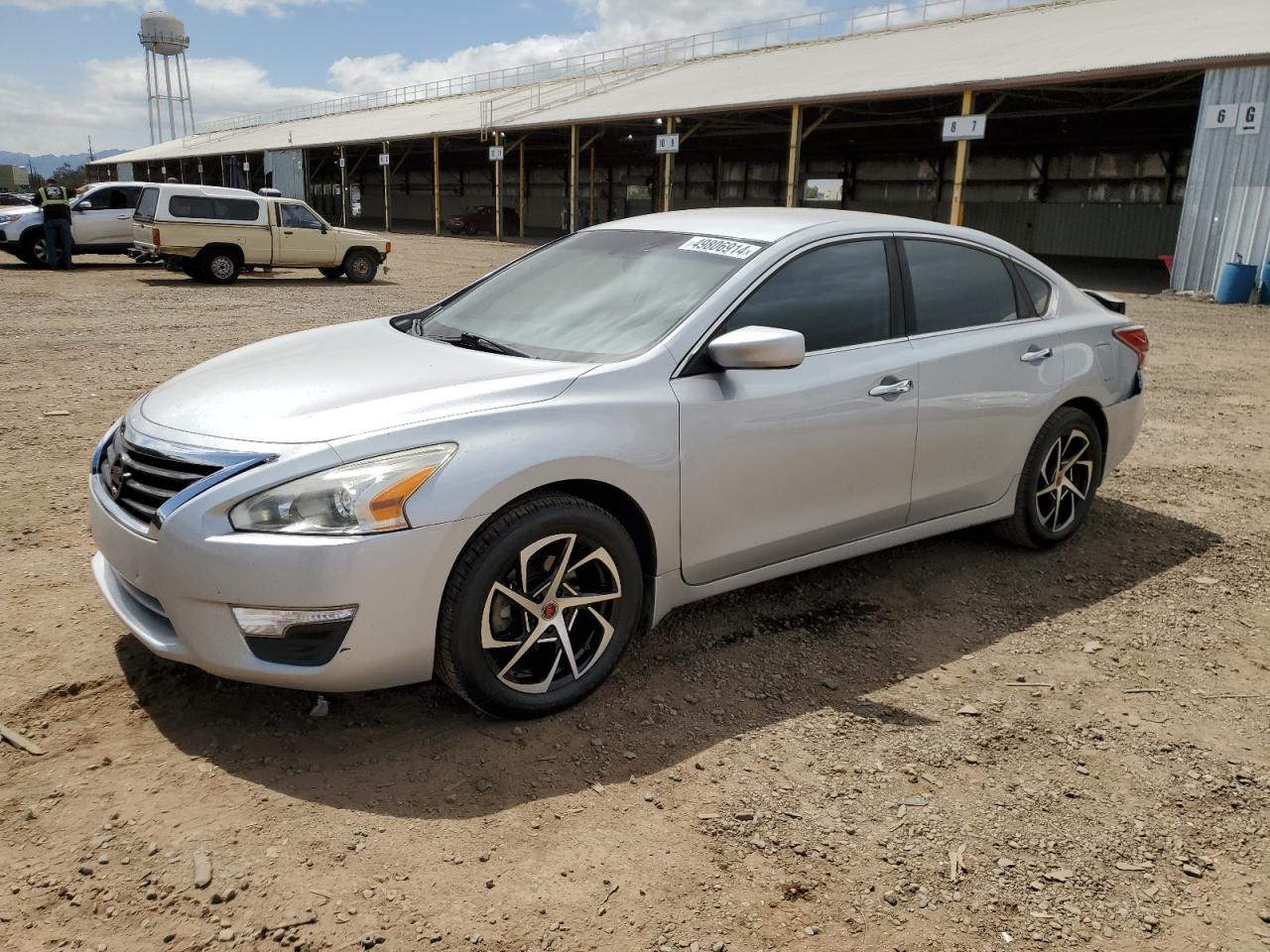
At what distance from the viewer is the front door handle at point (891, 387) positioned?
12.7 ft

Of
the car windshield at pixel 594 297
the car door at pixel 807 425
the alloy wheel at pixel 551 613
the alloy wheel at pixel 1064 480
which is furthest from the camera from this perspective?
the alloy wheel at pixel 1064 480

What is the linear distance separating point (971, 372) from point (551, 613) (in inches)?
88.4

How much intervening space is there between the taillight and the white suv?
2015 cm

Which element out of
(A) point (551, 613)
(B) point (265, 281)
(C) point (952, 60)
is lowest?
(B) point (265, 281)

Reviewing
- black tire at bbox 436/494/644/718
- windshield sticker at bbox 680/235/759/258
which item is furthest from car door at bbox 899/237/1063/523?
black tire at bbox 436/494/644/718

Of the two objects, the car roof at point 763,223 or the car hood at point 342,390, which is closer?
the car hood at point 342,390

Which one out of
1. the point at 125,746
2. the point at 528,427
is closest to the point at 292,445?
the point at 528,427

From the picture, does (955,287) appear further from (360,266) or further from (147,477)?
(360,266)

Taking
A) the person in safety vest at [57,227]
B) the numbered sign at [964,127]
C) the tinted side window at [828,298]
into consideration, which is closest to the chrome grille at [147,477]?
the tinted side window at [828,298]

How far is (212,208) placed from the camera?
17.6 meters

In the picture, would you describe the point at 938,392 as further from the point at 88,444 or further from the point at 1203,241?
the point at 1203,241

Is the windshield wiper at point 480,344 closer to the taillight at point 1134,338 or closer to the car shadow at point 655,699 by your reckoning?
the car shadow at point 655,699

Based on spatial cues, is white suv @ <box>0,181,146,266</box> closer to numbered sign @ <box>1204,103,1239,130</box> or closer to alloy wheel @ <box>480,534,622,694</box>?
alloy wheel @ <box>480,534,622,694</box>

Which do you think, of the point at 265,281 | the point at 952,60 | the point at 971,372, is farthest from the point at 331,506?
the point at 952,60
